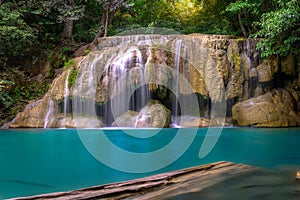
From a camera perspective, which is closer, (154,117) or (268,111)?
(268,111)

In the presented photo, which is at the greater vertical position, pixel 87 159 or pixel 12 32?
pixel 12 32

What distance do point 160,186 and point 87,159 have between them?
2.97 meters

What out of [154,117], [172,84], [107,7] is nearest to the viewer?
[154,117]

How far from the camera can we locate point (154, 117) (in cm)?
1188

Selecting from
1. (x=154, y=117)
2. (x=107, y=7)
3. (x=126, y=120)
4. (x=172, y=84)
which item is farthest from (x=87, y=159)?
(x=107, y=7)

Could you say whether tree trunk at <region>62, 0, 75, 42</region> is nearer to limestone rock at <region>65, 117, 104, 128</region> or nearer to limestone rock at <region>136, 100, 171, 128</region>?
limestone rock at <region>65, 117, 104, 128</region>

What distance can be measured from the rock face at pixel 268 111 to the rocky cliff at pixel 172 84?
0.21ft

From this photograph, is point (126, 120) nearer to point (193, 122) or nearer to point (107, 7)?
point (193, 122)

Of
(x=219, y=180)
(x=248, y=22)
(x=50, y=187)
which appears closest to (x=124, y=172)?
(x=50, y=187)

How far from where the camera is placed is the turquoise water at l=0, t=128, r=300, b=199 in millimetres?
4293

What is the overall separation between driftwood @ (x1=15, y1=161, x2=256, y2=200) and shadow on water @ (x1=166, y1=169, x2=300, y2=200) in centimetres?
10

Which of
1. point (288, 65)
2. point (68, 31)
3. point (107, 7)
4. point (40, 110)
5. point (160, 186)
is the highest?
point (107, 7)

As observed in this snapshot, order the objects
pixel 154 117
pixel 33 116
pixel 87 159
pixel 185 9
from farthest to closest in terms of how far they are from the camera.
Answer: pixel 185 9, pixel 33 116, pixel 154 117, pixel 87 159

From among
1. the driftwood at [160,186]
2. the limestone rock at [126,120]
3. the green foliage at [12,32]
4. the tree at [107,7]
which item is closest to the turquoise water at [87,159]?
the driftwood at [160,186]
